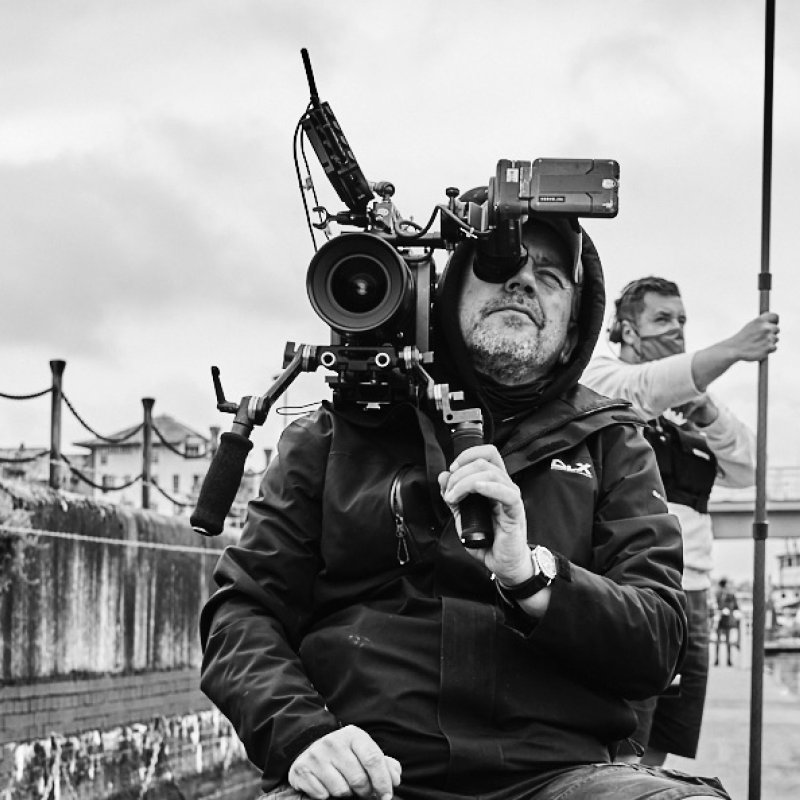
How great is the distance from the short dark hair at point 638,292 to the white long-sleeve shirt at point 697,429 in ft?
0.75

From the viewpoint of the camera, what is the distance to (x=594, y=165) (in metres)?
2.88

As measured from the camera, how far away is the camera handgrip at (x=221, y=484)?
2838 mm

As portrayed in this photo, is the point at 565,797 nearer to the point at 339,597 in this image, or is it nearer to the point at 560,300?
the point at 339,597

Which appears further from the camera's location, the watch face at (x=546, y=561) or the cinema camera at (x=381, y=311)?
the cinema camera at (x=381, y=311)

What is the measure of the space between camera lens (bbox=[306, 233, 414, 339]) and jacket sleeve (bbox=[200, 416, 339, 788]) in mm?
342

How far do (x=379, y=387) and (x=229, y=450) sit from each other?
32 cm

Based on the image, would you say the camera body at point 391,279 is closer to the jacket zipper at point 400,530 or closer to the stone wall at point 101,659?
the jacket zipper at point 400,530

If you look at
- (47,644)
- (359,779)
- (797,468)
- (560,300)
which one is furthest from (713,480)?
(797,468)

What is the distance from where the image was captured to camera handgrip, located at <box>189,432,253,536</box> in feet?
9.31

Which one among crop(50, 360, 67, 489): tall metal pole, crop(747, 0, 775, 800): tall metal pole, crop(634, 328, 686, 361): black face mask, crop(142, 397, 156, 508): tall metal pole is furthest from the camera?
crop(142, 397, 156, 508): tall metal pole

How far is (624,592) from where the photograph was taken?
274cm

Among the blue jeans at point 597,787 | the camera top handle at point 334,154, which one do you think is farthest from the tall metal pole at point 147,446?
the blue jeans at point 597,787

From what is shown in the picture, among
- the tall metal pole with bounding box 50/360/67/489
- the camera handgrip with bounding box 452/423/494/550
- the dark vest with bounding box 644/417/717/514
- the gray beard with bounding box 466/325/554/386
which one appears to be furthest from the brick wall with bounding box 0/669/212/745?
the camera handgrip with bounding box 452/423/494/550

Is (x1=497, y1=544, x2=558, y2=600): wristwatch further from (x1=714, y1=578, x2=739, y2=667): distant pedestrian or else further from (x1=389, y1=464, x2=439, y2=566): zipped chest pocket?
(x1=714, y1=578, x2=739, y2=667): distant pedestrian
